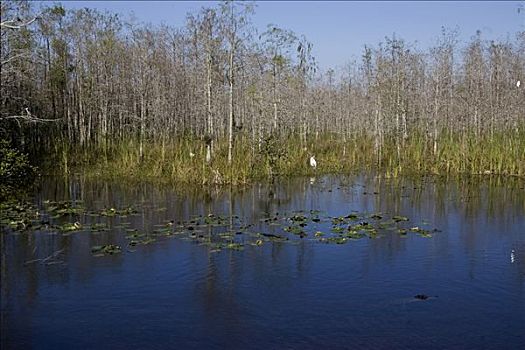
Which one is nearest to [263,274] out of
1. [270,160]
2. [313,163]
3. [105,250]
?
[105,250]

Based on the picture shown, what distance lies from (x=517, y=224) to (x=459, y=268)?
12.3 ft

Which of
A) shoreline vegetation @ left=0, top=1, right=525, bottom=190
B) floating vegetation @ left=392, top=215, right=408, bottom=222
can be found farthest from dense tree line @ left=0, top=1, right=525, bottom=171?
floating vegetation @ left=392, top=215, right=408, bottom=222

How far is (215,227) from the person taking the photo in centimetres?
1025

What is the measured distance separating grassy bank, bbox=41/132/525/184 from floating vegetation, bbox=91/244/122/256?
23.4ft

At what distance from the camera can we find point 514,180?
16734 millimetres

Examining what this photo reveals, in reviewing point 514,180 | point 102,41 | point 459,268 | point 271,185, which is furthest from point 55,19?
point 459,268

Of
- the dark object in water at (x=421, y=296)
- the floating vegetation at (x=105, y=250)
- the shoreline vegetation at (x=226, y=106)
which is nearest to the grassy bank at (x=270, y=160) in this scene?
the shoreline vegetation at (x=226, y=106)

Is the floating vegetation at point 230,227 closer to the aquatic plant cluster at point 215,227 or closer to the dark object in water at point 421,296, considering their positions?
the aquatic plant cluster at point 215,227

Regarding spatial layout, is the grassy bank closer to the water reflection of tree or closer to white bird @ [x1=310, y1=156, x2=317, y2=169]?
white bird @ [x1=310, y1=156, x2=317, y2=169]

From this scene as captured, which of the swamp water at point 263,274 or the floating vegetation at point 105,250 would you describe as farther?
the floating vegetation at point 105,250

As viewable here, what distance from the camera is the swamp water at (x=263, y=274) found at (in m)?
5.33

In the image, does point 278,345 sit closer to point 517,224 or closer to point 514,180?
point 517,224

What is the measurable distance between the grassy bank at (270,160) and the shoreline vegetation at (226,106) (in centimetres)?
6

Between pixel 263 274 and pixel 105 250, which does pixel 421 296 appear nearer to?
pixel 263 274
